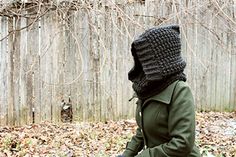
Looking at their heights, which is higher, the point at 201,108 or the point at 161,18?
the point at 161,18

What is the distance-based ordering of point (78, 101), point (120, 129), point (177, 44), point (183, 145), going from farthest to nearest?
point (78, 101), point (120, 129), point (177, 44), point (183, 145)

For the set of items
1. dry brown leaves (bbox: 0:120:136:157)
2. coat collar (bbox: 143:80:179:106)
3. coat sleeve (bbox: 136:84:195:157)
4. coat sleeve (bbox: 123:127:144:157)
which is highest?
coat collar (bbox: 143:80:179:106)

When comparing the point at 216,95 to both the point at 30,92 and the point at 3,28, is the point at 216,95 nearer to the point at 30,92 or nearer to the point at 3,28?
the point at 30,92

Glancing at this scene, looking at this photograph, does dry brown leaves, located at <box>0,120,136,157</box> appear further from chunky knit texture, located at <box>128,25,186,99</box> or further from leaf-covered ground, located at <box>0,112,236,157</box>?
chunky knit texture, located at <box>128,25,186,99</box>

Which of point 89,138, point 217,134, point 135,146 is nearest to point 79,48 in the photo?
point 89,138

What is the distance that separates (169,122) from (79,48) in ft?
18.0

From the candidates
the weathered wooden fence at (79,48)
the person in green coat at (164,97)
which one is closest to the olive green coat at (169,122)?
the person in green coat at (164,97)

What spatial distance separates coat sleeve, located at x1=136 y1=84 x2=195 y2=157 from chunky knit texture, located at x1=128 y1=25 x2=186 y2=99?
0.31 feet

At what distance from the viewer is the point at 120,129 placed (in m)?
7.61

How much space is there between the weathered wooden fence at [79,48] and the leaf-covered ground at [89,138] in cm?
40

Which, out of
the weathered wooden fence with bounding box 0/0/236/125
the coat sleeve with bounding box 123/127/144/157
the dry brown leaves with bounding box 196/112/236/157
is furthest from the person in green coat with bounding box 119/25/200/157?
the weathered wooden fence with bounding box 0/0/236/125

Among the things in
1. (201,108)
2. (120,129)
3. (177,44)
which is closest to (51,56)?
(120,129)

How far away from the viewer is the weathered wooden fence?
7719 millimetres

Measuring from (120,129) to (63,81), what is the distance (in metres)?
1.41
